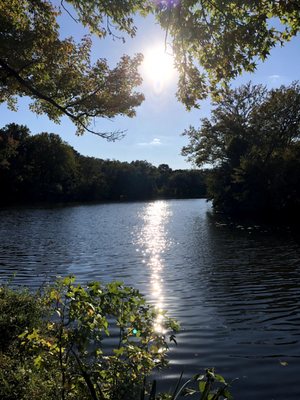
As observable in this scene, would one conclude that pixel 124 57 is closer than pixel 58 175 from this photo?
Yes

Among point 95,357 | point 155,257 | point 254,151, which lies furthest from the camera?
point 254,151

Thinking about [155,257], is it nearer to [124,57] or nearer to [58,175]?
[124,57]

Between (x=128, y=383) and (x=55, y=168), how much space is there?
105185 millimetres

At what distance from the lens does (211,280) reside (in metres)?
16.5

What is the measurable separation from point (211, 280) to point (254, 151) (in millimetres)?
38617

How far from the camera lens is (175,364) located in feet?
26.3

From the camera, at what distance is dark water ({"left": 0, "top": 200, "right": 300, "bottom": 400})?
26.7 feet

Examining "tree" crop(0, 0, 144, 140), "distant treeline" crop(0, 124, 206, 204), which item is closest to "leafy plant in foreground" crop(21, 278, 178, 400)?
"tree" crop(0, 0, 144, 140)

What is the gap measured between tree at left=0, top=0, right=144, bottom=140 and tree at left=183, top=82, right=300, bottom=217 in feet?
123

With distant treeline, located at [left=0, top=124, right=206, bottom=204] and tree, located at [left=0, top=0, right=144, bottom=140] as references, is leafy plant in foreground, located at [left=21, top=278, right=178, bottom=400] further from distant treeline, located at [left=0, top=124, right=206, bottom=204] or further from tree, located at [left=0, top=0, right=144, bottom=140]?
distant treeline, located at [left=0, top=124, right=206, bottom=204]

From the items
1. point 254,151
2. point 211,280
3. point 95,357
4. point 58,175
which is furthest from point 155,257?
point 58,175

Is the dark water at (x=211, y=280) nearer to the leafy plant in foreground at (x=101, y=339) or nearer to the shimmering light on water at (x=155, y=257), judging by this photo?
the shimmering light on water at (x=155, y=257)

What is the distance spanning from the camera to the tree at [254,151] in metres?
47.6

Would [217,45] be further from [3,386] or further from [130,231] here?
[130,231]
